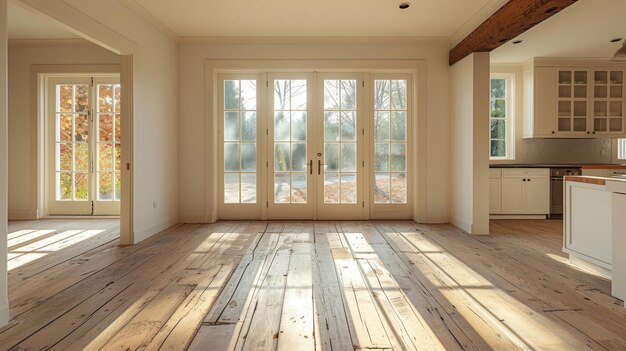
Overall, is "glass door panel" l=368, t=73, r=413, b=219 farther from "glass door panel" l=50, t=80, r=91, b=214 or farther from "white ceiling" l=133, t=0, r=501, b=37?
"glass door panel" l=50, t=80, r=91, b=214

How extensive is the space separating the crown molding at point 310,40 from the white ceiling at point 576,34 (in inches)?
48.6

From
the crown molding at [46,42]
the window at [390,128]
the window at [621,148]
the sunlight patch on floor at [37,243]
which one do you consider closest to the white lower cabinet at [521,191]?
the window at [390,128]

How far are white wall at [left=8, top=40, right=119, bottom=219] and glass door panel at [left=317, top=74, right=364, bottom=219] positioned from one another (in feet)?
11.7

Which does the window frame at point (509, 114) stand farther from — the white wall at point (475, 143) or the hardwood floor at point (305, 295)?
the hardwood floor at point (305, 295)

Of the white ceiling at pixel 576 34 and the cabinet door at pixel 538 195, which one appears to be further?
the cabinet door at pixel 538 195

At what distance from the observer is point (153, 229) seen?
4.75 meters

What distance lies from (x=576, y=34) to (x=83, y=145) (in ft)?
25.7

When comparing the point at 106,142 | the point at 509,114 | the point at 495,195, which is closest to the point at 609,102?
the point at 509,114

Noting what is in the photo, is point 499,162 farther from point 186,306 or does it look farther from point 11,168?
point 11,168

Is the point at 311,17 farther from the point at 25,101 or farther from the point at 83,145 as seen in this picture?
the point at 25,101

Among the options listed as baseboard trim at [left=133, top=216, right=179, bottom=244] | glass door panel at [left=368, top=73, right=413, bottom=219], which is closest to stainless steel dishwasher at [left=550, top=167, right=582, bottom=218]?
glass door panel at [left=368, top=73, right=413, bottom=219]

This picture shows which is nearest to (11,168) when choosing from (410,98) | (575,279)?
(410,98)

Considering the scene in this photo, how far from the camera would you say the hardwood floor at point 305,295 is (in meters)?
2.00

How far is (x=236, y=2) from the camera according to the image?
168 inches
